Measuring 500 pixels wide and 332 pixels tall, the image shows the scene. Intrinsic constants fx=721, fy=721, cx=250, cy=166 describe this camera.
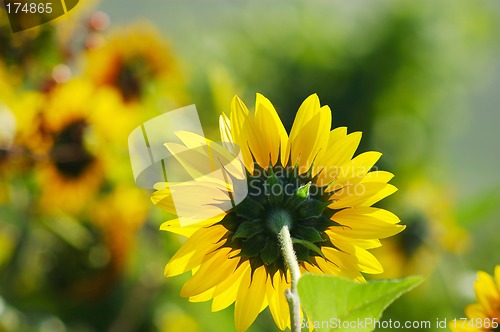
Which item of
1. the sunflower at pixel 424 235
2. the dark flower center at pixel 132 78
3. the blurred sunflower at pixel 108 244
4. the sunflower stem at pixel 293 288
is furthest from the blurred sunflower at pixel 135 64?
the sunflower stem at pixel 293 288

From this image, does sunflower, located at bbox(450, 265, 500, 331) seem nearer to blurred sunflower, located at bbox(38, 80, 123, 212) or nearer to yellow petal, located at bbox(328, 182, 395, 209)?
yellow petal, located at bbox(328, 182, 395, 209)

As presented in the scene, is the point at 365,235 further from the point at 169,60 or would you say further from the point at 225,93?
the point at 169,60

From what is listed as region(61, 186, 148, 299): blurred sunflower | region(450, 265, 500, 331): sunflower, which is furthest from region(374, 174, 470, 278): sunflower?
region(450, 265, 500, 331): sunflower

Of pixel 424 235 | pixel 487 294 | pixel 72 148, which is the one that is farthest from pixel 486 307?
pixel 424 235

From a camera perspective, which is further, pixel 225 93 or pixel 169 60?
pixel 169 60

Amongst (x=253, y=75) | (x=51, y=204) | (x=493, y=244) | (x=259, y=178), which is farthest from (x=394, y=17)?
(x=259, y=178)

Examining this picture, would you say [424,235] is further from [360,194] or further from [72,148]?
[360,194]

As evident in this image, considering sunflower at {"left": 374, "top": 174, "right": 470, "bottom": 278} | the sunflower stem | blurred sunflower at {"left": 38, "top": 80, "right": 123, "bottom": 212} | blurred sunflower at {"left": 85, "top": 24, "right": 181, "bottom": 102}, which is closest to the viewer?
the sunflower stem
